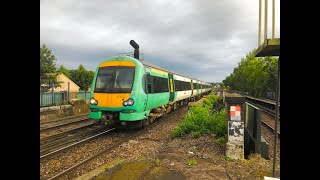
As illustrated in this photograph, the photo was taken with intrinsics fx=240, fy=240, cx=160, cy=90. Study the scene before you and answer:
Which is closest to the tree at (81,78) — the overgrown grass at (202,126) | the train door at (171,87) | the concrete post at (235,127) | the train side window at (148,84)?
the train door at (171,87)

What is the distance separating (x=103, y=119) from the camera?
8.94 meters

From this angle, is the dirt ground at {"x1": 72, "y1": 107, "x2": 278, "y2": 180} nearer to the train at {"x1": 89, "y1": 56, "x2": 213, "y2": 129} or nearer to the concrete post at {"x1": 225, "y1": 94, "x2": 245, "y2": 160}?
the concrete post at {"x1": 225, "y1": 94, "x2": 245, "y2": 160}

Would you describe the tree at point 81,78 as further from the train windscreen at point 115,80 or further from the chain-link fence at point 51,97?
the train windscreen at point 115,80

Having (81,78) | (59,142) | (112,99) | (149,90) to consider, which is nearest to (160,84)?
(149,90)

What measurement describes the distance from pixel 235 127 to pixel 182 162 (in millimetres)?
1553

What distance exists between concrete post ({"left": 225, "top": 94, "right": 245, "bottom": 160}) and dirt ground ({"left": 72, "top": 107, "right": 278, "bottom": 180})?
8.6 inches

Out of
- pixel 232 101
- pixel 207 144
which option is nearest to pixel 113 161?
pixel 207 144

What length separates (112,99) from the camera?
8.88 metres

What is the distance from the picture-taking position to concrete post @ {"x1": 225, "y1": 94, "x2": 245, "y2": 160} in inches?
224

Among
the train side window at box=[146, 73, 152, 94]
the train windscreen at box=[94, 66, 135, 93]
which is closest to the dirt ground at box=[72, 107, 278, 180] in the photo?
the train windscreen at box=[94, 66, 135, 93]

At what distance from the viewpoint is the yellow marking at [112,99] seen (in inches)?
346
